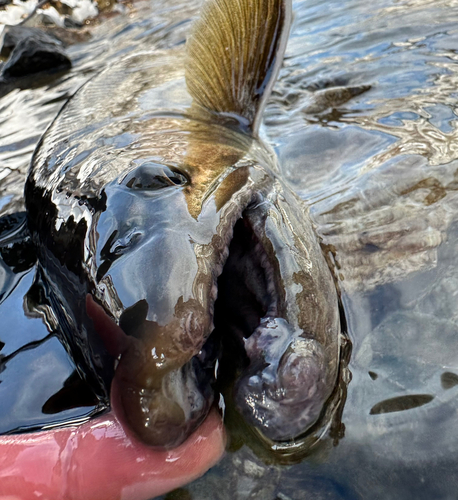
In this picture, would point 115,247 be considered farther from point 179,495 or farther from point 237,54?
point 237,54

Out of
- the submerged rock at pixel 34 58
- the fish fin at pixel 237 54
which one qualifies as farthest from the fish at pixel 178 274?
the submerged rock at pixel 34 58

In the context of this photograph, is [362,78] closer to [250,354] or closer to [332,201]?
[332,201]

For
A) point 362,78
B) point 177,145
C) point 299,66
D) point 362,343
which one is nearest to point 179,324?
point 362,343

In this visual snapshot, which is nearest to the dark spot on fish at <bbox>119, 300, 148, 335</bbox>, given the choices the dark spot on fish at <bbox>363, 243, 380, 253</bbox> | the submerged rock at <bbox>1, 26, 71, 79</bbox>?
the dark spot on fish at <bbox>363, 243, 380, 253</bbox>

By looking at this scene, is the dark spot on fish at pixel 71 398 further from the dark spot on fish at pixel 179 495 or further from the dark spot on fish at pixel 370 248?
the dark spot on fish at pixel 370 248

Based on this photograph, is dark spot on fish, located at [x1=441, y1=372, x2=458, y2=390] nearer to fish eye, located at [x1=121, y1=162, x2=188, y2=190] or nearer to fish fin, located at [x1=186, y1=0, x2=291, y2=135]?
fish eye, located at [x1=121, y1=162, x2=188, y2=190]
